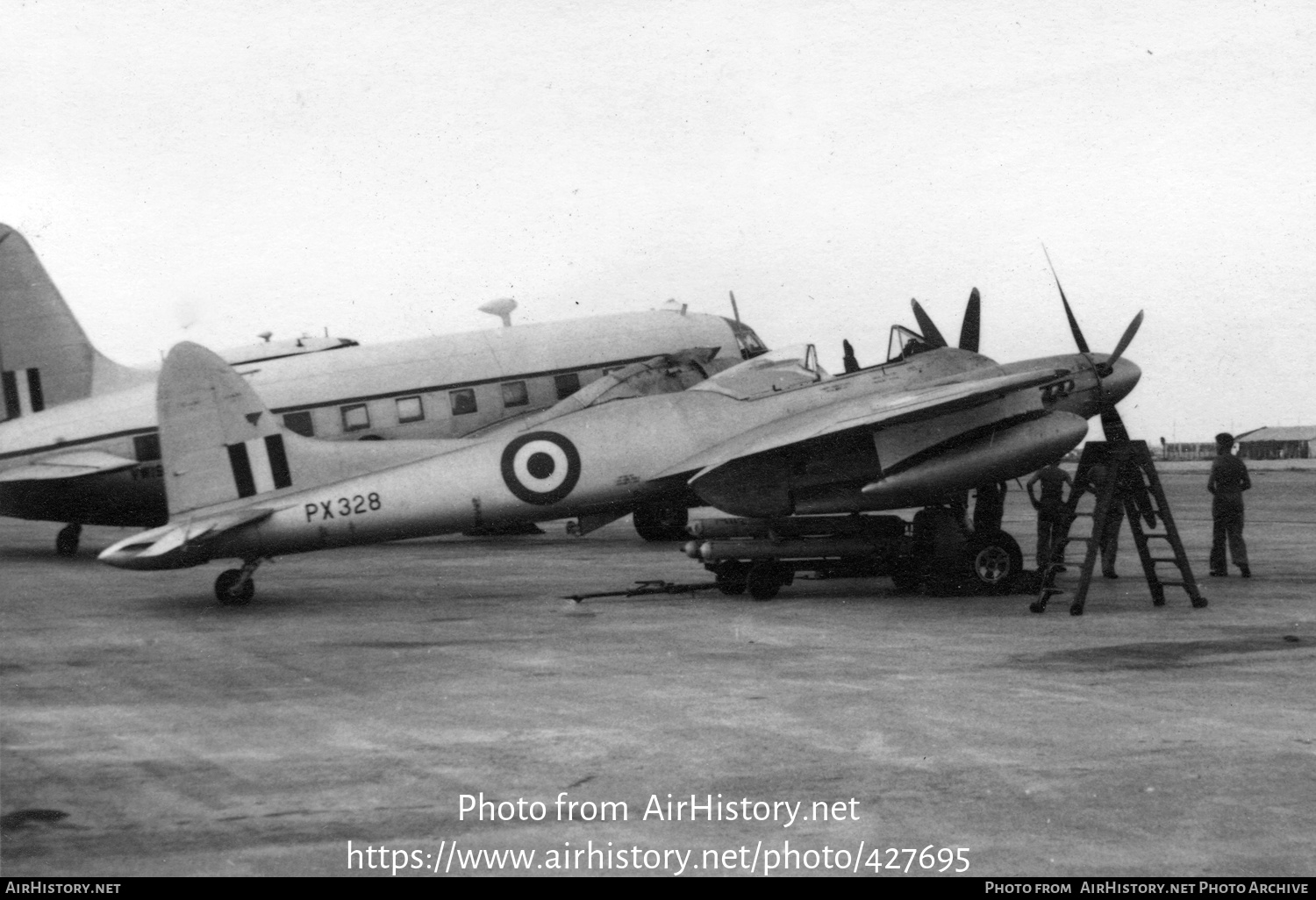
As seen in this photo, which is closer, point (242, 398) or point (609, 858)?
point (609, 858)

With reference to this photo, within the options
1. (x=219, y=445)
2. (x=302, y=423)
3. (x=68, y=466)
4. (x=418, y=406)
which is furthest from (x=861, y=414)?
(x=68, y=466)

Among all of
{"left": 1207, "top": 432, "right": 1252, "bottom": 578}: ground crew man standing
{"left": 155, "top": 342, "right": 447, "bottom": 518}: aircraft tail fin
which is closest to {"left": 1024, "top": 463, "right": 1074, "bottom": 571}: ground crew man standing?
{"left": 1207, "top": 432, "right": 1252, "bottom": 578}: ground crew man standing

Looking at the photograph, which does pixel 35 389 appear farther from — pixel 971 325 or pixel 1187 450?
pixel 1187 450

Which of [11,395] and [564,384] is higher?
[11,395]

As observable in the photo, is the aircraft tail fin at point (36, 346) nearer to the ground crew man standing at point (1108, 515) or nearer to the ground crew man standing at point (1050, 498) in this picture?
the ground crew man standing at point (1050, 498)

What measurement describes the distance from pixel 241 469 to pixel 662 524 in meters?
10.7

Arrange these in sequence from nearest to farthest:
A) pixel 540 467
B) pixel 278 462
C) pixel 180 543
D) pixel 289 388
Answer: pixel 180 543 < pixel 278 462 < pixel 540 467 < pixel 289 388

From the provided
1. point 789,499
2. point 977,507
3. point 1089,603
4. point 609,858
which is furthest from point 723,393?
point 609,858

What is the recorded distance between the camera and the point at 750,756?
7.51 metres

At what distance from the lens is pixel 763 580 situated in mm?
15008

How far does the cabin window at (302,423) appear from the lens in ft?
74.3

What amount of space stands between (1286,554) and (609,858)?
56.6ft
